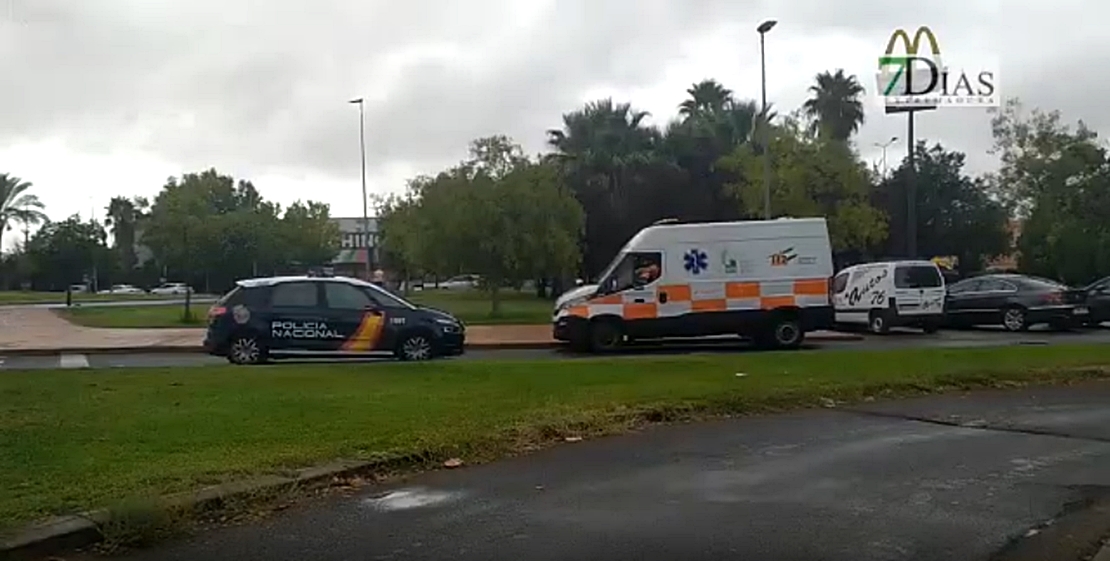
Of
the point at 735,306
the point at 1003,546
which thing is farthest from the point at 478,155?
the point at 1003,546

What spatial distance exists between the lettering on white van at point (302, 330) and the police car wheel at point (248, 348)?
32 centimetres

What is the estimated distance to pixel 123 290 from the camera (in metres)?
81.8

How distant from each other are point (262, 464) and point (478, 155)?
103ft

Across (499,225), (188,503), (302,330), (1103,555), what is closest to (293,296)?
(302,330)

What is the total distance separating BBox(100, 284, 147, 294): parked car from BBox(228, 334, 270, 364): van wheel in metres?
61.0

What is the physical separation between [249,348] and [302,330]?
934 millimetres

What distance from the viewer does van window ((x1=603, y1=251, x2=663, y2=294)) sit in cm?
2320

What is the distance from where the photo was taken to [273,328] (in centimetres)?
1977

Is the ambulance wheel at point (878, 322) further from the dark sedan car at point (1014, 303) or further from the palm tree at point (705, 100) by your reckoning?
the palm tree at point (705, 100)

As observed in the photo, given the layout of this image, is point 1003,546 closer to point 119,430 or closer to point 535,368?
point 119,430

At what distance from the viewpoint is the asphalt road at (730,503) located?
634 centimetres

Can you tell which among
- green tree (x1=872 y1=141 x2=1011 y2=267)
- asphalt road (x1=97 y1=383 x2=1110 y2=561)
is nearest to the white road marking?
asphalt road (x1=97 y1=383 x2=1110 y2=561)

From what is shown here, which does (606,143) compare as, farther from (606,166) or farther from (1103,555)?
(1103,555)

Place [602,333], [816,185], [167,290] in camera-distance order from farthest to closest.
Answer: [167,290]
[816,185]
[602,333]
